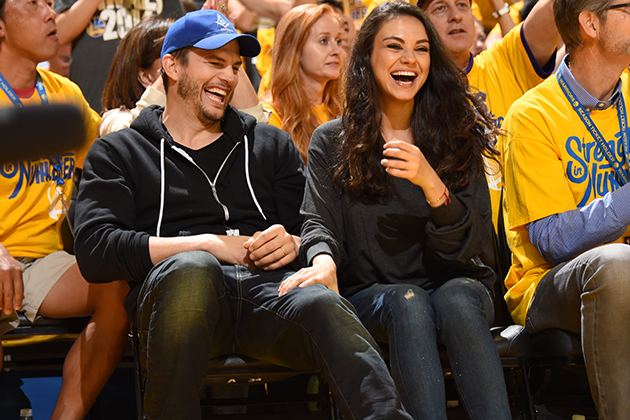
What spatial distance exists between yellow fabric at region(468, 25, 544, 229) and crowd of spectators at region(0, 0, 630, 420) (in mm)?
446

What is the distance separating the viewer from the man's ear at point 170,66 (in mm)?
2545

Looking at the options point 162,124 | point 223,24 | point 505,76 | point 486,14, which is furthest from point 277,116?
point 486,14

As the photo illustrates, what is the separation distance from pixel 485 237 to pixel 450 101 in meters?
0.56

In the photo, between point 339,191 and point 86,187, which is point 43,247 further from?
point 339,191

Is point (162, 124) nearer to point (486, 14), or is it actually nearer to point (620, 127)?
point (620, 127)

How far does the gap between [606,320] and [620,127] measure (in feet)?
2.71

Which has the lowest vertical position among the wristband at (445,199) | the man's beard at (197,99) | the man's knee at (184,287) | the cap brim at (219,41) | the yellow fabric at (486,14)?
the man's knee at (184,287)

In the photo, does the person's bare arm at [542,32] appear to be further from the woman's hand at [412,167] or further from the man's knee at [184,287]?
the man's knee at [184,287]

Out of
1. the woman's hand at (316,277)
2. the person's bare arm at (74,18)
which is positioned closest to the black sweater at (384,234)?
the woman's hand at (316,277)

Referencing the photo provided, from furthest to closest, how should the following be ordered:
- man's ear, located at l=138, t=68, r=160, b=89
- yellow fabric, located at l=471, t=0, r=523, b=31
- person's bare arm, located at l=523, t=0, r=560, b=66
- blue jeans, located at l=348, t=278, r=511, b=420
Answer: yellow fabric, located at l=471, t=0, r=523, b=31
man's ear, located at l=138, t=68, r=160, b=89
person's bare arm, located at l=523, t=0, r=560, b=66
blue jeans, located at l=348, t=278, r=511, b=420

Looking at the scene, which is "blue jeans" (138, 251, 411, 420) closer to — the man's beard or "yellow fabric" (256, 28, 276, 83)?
the man's beard

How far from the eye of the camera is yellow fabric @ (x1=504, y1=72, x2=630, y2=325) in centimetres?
225

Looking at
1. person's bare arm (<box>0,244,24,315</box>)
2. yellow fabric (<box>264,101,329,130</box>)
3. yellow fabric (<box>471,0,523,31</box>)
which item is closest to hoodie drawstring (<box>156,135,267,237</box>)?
person's bare arm (<box>0,244,24,315</box>)

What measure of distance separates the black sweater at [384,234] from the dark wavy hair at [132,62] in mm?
1197
